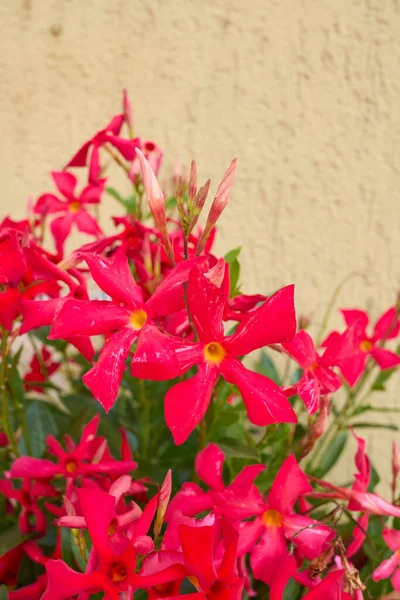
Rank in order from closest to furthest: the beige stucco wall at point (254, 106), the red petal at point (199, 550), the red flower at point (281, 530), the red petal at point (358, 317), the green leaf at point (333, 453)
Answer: the red petal at point (199, 550)
the red flower at point (281, 530)
the red petal at point (358, 317)
the green leaf at point (333, 453)
the beige stucco wall at point (254, 106)

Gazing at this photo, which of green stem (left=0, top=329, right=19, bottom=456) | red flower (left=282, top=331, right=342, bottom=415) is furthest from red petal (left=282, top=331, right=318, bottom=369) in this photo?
green stem (left=0, top=329, right=19, bottom=456)

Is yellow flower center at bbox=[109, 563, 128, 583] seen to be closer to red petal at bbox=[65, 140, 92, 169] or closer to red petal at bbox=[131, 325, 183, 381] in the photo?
Answer: red petal at bbox=[131, 325, 183, 381]

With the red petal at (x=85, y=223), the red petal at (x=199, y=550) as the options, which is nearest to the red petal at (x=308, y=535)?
the red petal at (x=199, y=550)

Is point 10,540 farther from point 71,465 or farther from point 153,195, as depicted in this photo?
point 153,195

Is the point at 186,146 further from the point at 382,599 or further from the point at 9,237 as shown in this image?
the point at 382,599

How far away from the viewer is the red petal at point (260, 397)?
1.09 ft

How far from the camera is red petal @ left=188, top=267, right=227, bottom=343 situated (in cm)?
33

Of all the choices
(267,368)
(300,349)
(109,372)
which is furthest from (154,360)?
(267,368)

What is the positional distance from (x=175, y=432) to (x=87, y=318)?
86 mm

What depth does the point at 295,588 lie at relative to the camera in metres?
0.47

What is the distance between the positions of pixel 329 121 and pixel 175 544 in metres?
0.79

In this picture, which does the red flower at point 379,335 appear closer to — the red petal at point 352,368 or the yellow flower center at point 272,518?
the red petal at point 352,368

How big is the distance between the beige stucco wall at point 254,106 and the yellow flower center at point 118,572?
0.71m

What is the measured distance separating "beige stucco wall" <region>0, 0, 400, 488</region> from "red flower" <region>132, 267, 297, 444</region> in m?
0.68
